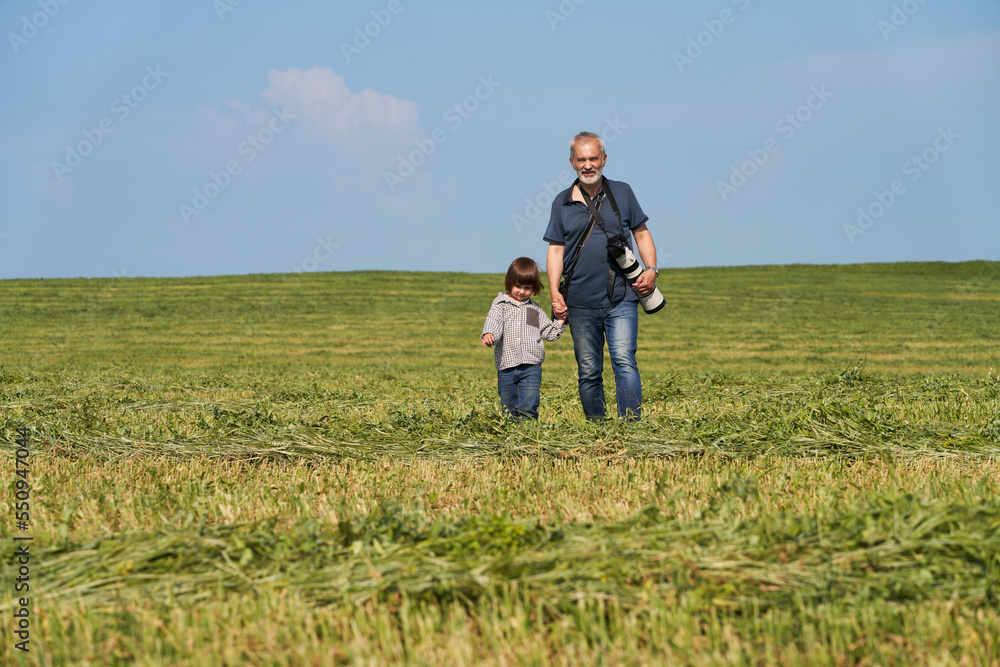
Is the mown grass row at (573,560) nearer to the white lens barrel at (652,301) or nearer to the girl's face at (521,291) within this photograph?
the white lens barrel at (652,301)

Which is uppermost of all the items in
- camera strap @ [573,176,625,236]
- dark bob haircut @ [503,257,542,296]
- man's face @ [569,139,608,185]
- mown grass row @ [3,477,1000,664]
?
man's face @ [569,139,608,185]

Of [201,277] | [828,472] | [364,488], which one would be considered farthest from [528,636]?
[201,277]

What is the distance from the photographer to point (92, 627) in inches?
115

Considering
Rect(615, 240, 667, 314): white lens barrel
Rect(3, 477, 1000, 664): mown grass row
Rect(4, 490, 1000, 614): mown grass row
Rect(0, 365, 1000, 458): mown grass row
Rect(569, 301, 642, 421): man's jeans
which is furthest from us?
Rect(569, 301, 642, 421): man's jeans

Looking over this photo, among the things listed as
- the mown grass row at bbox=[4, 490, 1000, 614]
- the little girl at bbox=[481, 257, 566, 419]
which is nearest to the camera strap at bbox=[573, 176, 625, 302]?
the little girl at bbox=[481, 257, 566, 419]

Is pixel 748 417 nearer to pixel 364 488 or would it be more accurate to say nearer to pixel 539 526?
pixel 364 488

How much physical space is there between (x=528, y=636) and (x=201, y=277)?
4476 cm

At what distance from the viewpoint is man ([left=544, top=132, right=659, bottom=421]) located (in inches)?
263

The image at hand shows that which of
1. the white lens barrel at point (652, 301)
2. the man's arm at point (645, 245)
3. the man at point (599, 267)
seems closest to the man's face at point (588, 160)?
the man at point (599, 267)

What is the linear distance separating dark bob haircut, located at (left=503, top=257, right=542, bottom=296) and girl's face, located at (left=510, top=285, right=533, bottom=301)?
2 centimetres

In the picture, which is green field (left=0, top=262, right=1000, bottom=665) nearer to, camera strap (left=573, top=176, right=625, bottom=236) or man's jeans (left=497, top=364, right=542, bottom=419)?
man's jeans (left=497, top=364, right=542, bottom=419)

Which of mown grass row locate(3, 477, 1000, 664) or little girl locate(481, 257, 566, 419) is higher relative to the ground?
little girl locate(481, 257, 566, 419)

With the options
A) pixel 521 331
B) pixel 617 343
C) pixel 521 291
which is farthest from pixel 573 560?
pixel 521 291

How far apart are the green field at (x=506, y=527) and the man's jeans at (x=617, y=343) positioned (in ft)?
1.13
